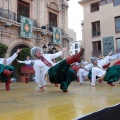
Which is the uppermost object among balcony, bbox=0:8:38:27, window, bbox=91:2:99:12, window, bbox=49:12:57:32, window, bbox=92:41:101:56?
window, bbox=91:2:99:12

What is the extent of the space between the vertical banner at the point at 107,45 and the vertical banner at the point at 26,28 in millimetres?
10079

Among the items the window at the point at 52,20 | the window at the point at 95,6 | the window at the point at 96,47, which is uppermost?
the window at the point at 95,6

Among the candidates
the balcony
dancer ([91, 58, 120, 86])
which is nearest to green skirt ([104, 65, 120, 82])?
dancer ([91, 58, 120, 86])

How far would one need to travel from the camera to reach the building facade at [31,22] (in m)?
15.4

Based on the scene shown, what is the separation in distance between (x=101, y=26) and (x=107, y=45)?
2421mm

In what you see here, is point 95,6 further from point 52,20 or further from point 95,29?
point 52,20

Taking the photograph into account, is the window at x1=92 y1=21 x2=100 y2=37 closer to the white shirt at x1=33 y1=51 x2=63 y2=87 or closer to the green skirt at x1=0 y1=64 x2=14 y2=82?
the white shirt at x1=33 y1=51 x2=63 y2=87

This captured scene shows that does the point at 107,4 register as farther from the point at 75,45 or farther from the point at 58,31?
the point at 75,45

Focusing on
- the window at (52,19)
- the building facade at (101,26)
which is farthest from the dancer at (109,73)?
the building facade at (101,26)

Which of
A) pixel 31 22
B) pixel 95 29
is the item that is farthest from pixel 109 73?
pixel 95 29

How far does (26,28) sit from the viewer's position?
16.2 metres

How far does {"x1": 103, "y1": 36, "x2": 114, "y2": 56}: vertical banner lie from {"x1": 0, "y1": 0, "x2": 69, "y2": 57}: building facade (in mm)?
5165

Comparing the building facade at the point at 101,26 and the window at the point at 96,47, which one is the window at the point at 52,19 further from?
the window at the point at 96,47

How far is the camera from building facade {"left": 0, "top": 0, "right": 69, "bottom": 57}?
50.7ft
